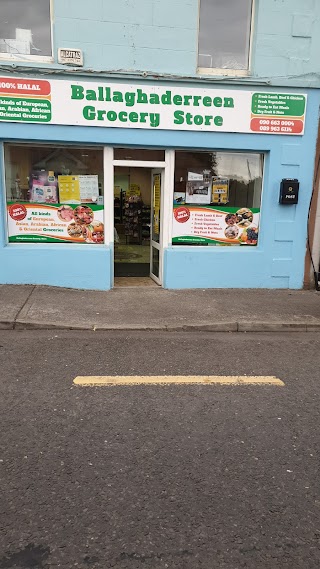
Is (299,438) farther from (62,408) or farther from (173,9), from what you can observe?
(173,9)

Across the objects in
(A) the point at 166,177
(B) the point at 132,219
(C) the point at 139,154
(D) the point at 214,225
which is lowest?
(B) the point at 132,219

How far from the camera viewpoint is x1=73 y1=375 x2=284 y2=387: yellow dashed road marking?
14.8 ft

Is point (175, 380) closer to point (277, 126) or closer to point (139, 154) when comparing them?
point (139, 154)

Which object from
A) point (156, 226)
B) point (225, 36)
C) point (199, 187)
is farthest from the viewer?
point (156, 226)

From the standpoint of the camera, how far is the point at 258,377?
15.7 feet

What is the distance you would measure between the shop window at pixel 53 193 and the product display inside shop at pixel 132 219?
7.54 ft

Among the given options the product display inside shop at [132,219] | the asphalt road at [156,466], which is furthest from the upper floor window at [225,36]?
the asphalt road at [156,466]

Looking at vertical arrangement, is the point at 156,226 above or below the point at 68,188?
below

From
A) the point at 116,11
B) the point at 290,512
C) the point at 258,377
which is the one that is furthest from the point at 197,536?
the point at 116,11

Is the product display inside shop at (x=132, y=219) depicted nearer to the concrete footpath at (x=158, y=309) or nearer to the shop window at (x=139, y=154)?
the shop window at (x=139, y=154)

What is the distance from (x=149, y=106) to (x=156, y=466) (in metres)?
6.42

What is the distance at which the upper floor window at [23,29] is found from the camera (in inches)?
296

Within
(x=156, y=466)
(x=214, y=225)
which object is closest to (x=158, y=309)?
(x=214, y=225)

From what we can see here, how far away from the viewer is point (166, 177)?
8.30 m
